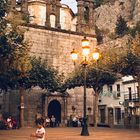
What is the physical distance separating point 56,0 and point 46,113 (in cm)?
1292

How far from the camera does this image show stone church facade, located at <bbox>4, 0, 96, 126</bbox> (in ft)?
121

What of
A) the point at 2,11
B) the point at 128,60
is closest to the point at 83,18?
the point at 128,60

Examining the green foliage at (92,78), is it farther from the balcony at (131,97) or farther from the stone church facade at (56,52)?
the balcony at (131,97)

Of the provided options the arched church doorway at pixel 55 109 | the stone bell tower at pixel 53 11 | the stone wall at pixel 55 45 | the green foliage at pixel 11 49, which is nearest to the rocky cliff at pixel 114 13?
the stone wall at pixel 55 45

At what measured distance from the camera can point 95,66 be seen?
33.9 meters

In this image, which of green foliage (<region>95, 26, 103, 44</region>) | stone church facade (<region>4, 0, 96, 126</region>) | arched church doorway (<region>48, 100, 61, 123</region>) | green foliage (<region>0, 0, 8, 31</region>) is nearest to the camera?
green foliage (<region>0, 0, 8, 31</region>)

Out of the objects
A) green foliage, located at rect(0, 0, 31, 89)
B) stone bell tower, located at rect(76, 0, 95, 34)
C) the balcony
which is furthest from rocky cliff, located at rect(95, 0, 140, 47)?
green foliage, located at rect(0, 0, 31, 89)

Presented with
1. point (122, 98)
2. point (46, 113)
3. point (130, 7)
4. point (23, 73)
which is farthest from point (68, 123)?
point (130, 7)

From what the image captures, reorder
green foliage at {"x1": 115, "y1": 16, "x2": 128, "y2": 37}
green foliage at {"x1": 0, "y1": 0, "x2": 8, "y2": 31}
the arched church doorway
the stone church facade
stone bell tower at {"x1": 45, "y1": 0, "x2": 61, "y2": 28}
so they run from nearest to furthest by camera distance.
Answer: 1. green foliage at {"x1": 0, "y1": 0, "x2": 8, "y2": 31}
2. the stone church facade
3. the arched church doorway
4. stone bell tower at {"x1": 45, "y1": 0, "x2": 61, "y2": 28}
5. green foliage at {"x1": 115, "y1": 16, "x2": 128, "y2": 37}

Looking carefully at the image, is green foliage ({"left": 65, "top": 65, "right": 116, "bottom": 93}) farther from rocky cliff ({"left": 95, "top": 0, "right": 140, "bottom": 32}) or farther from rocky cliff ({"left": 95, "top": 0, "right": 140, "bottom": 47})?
rocky cliff ({"left": 95, "top": 0, "right": 140, "bottom": 32})

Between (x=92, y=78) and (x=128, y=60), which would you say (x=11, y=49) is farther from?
(x=92, y=78)

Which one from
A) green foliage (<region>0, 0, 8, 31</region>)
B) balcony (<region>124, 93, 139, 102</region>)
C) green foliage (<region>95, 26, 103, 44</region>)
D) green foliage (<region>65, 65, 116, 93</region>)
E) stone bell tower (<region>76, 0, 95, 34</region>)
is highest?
green foliage (<region>95, 26, 103, 44</region>)

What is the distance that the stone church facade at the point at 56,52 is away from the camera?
36.9 metres

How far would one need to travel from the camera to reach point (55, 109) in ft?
128
